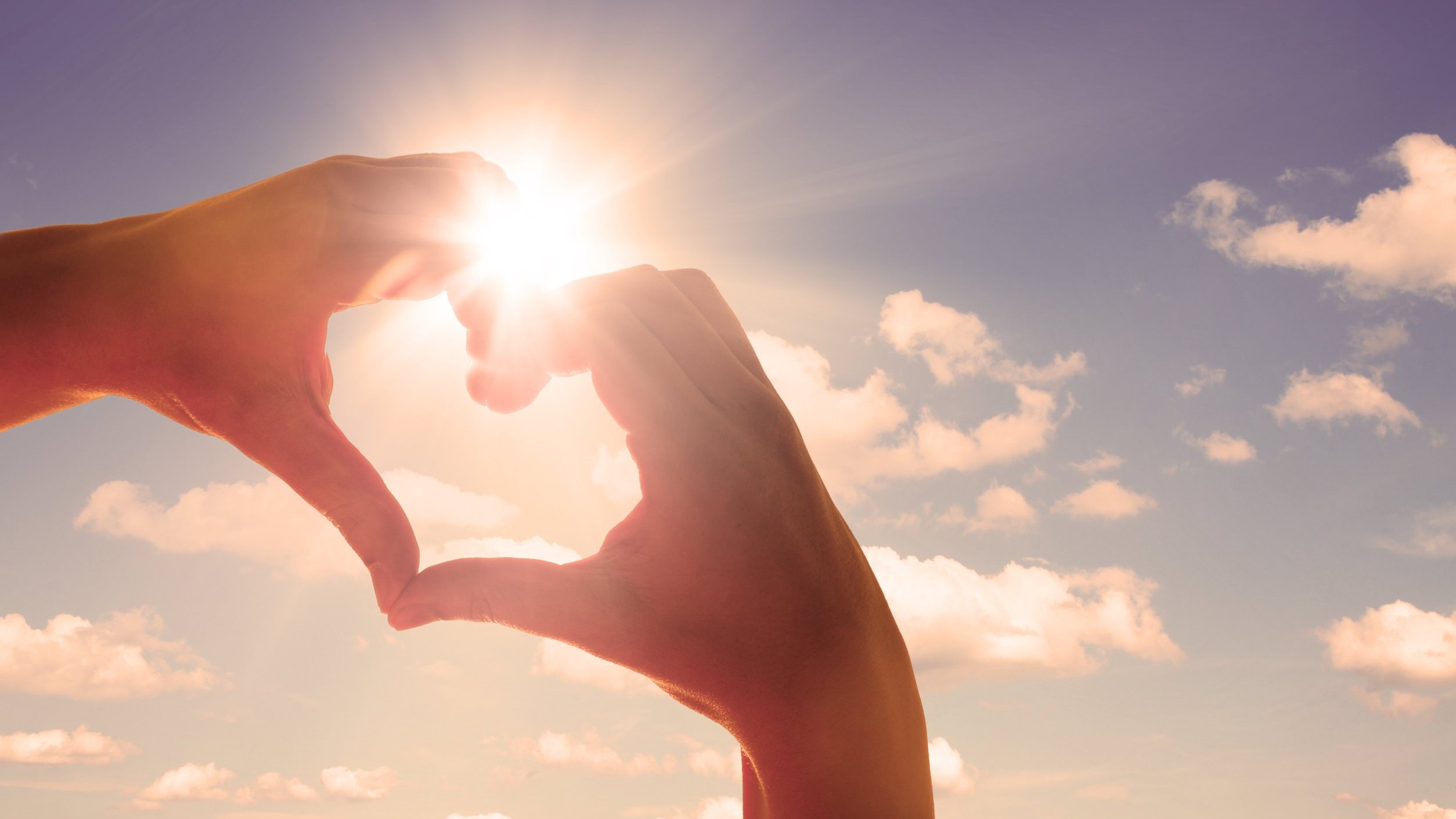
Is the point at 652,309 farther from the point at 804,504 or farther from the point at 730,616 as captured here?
the point at 730,616

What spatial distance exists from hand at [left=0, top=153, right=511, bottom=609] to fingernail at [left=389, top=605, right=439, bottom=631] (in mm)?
73

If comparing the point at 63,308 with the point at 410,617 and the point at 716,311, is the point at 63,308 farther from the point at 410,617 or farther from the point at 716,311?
the point at 716,311

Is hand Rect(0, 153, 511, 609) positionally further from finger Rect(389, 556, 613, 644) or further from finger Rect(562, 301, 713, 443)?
finger Rect(562, 301, 713, 443)

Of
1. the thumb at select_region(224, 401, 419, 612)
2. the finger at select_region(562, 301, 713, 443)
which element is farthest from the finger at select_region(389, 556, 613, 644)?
the finger at select_region(562, 301, 713, 443)

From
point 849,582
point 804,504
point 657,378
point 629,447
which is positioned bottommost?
point 849,582

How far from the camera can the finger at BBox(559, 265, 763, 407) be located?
2.36 meters

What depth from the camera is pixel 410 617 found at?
2.44 meters

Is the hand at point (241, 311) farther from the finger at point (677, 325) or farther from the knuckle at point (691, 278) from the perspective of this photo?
the knuckle at point (691, 278)

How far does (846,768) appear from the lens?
230 cm

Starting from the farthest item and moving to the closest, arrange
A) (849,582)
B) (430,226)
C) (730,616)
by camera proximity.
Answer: (430,226) → (849,582) → (730,616)

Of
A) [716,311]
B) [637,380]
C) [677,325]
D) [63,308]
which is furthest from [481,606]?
[63,308]

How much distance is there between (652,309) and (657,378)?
1.07ft

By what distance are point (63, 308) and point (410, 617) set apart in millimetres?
1392

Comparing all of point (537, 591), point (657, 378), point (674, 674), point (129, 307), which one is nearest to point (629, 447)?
point (657, 378)
